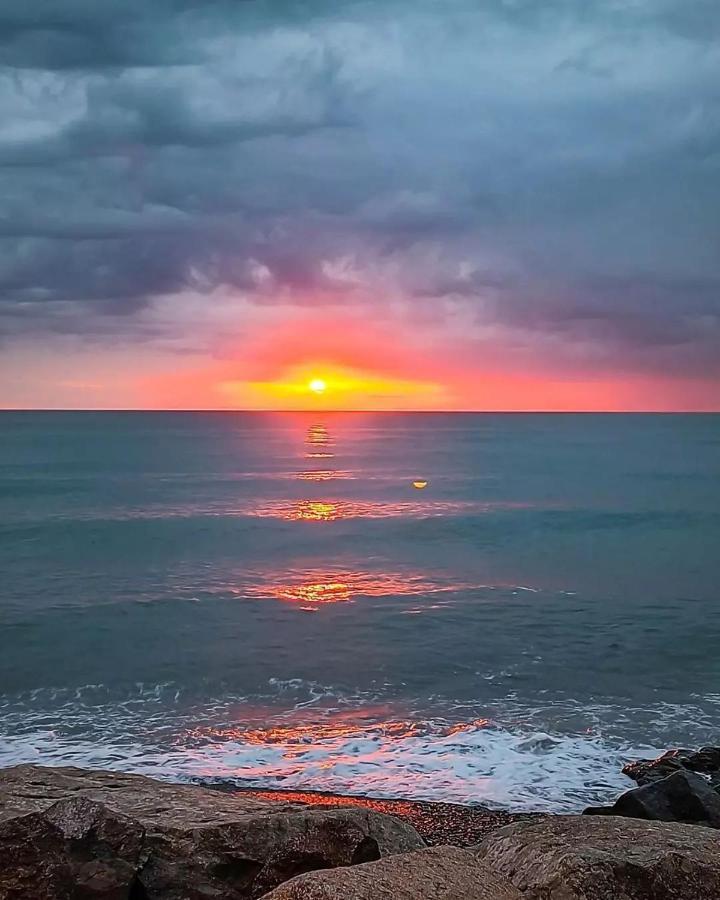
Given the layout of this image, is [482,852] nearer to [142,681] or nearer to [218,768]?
[218,768]

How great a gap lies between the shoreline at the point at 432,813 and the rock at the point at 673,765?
8.74ft

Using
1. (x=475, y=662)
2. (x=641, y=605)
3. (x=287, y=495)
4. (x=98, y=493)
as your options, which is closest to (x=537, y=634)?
(x=475, y=662)

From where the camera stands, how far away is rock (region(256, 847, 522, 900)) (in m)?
5.49

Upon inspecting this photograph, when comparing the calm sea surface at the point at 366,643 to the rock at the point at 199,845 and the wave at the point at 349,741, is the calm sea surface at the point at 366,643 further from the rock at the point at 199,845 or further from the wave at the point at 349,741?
the rock at the point at 199,845

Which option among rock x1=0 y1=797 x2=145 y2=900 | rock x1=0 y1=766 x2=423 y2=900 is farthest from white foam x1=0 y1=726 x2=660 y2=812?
rock x1=0 y1=797 x2=145 y2=900

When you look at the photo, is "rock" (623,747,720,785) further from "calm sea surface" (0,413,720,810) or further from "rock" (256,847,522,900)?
"rock" (256,847,522,900)

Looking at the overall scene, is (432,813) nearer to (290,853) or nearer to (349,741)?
(349,741)

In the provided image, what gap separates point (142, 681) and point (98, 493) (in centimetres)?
6022

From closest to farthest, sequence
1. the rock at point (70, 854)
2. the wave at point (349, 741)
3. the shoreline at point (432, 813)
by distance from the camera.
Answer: the rock at point (70, 854)
the shoreline at point (432, 813)
the wave at point (349, 741)

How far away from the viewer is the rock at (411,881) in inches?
216

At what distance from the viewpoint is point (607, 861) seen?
631 cm

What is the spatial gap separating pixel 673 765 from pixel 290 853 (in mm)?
10352

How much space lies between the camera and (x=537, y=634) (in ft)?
94.7

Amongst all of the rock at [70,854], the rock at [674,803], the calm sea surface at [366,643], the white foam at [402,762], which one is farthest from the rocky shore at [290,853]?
the calm sea surface at [366,643]
